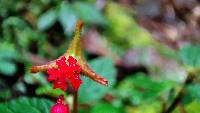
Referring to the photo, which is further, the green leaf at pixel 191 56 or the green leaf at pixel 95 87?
the green leaf at pixel 191 56

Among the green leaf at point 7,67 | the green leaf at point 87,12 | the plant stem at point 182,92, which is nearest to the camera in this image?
the plant stem at point 182,92

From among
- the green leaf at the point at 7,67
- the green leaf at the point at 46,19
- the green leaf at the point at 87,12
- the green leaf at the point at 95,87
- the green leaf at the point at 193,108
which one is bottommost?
the green leaf at the point at 193,108

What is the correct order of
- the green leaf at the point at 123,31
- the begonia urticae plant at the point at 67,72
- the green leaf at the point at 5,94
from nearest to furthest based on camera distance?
1. the begonia urticae plant at the point at 67,72
2. the green leaf at the point at 5,94
3. the green leaf at the point at 123,31

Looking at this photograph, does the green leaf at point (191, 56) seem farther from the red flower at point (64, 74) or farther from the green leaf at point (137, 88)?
the red flower at point (64, 74)

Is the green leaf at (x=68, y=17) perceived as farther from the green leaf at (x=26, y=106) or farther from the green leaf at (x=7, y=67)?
the green leaf at (x=26, y=106)

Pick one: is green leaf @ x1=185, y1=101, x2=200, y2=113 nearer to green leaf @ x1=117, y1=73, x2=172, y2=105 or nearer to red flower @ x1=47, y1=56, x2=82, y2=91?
green leaf @ x1=117, y1=73, x2=172, y2=105

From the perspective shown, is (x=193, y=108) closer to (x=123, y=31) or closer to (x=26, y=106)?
(x=26, y=106)

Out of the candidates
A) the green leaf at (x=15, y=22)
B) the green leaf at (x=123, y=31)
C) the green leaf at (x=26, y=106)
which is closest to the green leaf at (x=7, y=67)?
the green leaf at (x=15, y=22)

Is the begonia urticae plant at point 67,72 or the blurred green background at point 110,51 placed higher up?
the blurred green background at point 110,51

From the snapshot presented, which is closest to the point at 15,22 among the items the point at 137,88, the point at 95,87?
Answer: the point at 95,87
